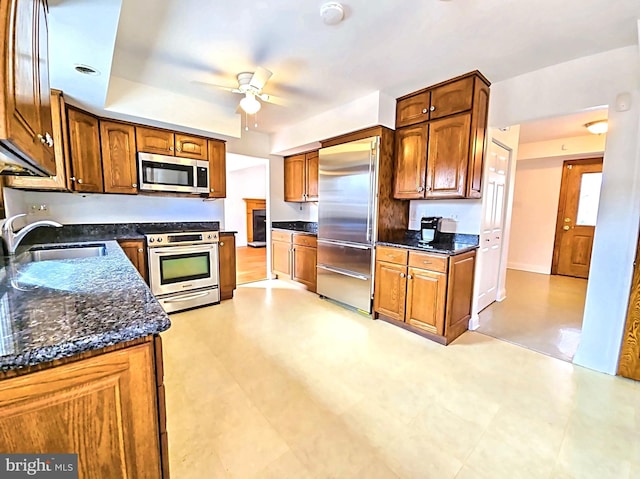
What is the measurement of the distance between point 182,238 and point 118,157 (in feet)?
3.56

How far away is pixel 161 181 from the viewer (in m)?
3.20

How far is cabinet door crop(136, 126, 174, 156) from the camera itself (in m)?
3.07

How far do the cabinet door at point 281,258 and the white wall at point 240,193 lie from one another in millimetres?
3476

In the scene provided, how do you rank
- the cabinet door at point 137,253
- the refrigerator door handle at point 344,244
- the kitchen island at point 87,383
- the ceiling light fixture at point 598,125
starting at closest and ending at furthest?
the kitchen island at point 87,383, the cabinet door at point 137,253, the refrigerator door handle at point 344,244, the ceiling light fixture at point 598,125

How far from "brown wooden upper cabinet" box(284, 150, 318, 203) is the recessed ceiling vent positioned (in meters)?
2.77

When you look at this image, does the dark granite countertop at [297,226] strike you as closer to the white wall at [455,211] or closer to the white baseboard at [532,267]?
the white wall at [455,211]

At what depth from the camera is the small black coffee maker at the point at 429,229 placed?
297 cm

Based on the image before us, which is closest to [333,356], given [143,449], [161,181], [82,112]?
[143,449]

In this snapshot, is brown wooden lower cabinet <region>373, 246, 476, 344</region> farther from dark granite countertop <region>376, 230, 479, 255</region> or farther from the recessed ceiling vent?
the recessed ceiling vent

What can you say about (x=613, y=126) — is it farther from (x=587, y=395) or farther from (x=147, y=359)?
(x=147, y=359)

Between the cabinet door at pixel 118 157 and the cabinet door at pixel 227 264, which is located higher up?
the cabinet door at pixel 118 157

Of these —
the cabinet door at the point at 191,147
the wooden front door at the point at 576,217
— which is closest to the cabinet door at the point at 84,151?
the cabinet door at the point at 191,147

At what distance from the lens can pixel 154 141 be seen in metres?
3.16

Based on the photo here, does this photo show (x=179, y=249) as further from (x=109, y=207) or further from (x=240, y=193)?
(x=240, y=193)
